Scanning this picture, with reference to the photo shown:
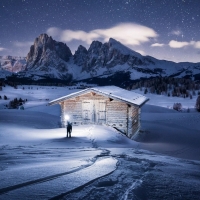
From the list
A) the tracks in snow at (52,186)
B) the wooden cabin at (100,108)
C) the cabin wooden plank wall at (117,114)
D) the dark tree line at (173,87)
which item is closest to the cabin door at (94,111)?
the wooden cabin at (100,108)

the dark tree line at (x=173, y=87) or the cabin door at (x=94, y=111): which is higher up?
the dark tree line at (x=173, y=87)

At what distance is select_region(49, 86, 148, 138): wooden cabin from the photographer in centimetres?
1719

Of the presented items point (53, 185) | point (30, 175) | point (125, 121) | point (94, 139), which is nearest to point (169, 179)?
point (53, 185)

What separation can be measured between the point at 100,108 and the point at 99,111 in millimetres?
255

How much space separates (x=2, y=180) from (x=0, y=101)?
142 ft

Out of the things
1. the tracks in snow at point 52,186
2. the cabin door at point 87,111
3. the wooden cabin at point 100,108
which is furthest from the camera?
the cabin door at point 87,111

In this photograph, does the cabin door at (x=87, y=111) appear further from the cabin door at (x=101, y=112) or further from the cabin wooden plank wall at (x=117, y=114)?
the cabin wooden plank wall at (x=117, y=114)

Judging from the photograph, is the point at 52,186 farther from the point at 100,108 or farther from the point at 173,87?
the point at 173,87

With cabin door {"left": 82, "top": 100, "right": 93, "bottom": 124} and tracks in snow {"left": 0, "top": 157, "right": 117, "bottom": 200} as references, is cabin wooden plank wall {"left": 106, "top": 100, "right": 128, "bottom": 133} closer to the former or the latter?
cabin door {"left": 82, "top": 100, "right": 93, "bottom": 124}

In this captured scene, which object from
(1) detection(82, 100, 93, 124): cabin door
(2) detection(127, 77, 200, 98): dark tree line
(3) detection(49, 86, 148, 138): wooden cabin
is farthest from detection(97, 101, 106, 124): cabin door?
(2) detection(127, 77, 200, 98): dark tree line

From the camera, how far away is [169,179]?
4.22 meters

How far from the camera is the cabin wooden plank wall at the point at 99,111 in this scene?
17.2 meters

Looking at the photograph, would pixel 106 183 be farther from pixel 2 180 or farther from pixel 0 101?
pixel 0 101

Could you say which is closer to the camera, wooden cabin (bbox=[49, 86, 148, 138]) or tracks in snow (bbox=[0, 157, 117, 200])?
tracks in snow (bbox=[0, 157, 117, 200])
